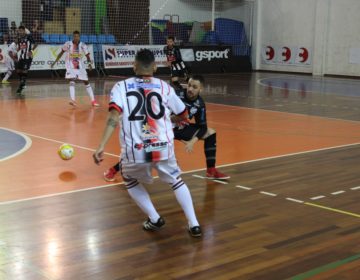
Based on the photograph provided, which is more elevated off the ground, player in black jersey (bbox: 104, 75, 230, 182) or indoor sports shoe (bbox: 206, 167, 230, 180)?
player in black jersey (bbox: 104, 75, 230, 182)

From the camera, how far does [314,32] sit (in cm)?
2708

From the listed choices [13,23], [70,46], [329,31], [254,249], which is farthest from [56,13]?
[254,249]

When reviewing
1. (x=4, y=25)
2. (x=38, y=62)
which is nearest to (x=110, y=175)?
(x=38, y=62)

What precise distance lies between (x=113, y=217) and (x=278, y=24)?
24393 mm

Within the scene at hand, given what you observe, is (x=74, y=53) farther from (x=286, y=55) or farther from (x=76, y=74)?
(x=286, y=55)

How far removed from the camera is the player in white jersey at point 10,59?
65.0ft

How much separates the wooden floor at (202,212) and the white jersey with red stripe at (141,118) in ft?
2.45

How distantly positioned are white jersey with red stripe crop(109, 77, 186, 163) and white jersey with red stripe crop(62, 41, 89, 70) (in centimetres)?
979

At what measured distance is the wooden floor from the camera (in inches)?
171

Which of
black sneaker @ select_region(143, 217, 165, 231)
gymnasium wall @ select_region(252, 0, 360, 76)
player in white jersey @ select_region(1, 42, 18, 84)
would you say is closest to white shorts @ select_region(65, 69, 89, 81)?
player in white jersey @ select_region(1, 42, 18, 84)

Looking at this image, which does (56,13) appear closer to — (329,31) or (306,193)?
(329,31)

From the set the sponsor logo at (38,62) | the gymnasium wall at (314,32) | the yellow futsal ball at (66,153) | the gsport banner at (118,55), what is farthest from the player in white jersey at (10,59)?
the gymnasium wall at (314,32)

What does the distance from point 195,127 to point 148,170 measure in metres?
2.11

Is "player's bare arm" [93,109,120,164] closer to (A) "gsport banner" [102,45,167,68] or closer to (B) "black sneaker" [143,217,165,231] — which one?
(B) "black sneaker" [143,217,165,231]
